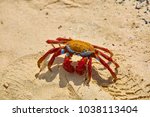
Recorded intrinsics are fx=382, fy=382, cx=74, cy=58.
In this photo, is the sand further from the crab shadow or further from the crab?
the crab

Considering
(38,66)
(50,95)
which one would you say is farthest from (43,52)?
(50,95)

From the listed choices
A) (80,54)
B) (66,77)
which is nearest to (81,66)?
(80,54)

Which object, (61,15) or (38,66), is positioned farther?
(61,15)

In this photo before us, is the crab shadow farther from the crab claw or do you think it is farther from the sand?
the crab claw

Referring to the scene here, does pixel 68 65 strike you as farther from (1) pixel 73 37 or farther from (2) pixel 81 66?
(1) pixel 73 37

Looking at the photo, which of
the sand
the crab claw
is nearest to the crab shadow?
the sand

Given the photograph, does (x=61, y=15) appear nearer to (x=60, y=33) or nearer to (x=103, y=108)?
(x=60, y=33)

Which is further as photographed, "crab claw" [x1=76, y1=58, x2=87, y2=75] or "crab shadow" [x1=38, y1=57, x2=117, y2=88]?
"crab shadow" [x1=38, y1=57, x2=117, y2=88]

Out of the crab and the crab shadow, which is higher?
the crab

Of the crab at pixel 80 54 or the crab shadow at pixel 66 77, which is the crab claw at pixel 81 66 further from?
the crab shadow at pixel 66 77
